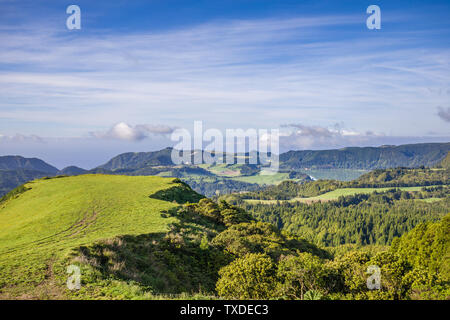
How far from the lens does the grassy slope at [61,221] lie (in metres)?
18.9

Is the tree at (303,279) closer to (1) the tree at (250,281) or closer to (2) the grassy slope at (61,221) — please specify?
(1) the tree at (250,281)

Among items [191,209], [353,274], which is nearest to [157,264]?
[353,274]

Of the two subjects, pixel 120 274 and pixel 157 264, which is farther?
pixel 157 264

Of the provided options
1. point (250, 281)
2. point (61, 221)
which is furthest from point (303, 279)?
point (61, 221)

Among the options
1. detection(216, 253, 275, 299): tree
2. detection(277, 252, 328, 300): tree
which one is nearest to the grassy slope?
detection(216, 253, 275, 299): tree

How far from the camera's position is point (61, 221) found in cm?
3456

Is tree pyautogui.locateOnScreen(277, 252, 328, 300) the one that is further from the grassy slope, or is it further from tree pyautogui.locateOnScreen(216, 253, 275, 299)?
the grassy slope

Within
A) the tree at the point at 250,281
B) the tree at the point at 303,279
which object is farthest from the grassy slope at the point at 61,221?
the tree at the point at 303,279

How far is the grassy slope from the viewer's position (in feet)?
62.1

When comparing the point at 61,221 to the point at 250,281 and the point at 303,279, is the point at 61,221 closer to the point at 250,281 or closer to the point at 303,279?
the point at 250,281

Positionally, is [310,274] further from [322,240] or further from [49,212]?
[322,240]

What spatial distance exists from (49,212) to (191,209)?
20718 mm
